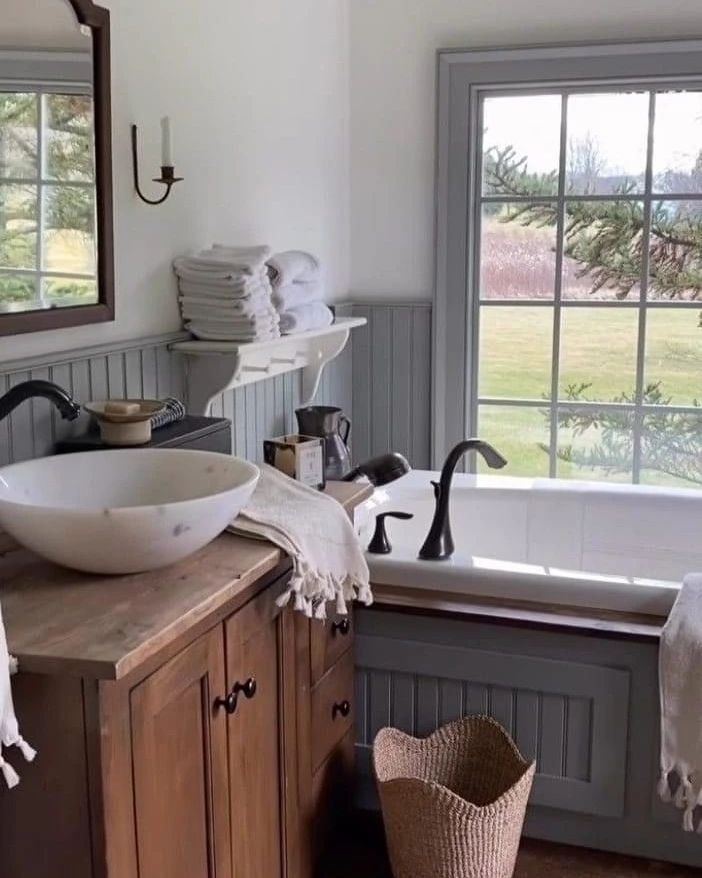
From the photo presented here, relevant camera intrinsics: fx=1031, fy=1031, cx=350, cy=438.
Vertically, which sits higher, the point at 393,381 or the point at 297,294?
the point at 297,294

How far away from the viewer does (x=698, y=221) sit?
330 cm

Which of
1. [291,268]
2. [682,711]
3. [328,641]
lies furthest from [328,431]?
[682,711]

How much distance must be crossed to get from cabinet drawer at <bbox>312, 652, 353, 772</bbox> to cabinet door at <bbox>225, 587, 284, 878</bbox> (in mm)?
209

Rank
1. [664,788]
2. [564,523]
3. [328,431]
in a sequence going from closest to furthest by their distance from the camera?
1. [664,788]
2. [328,431]
3. [564,523]

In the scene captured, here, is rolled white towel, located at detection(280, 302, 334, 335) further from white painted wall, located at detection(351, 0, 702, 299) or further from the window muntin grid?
the window muntin grid

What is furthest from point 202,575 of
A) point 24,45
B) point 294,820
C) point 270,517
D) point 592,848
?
point 592,848

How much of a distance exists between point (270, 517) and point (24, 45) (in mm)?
930

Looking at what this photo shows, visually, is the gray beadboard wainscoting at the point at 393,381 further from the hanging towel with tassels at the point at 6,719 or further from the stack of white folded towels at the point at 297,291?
the hanging towel with tassels at the point at 6,719

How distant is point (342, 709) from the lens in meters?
2.21

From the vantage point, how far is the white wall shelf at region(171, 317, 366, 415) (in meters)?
2.39

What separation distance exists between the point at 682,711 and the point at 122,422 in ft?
4.00

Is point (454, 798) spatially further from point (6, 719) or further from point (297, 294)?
point (297, 294)

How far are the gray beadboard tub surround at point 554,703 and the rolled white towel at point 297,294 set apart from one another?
2.68 feet

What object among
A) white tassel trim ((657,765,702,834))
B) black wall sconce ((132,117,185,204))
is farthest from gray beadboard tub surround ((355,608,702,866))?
black wall sconce ((132,117,185,204))
